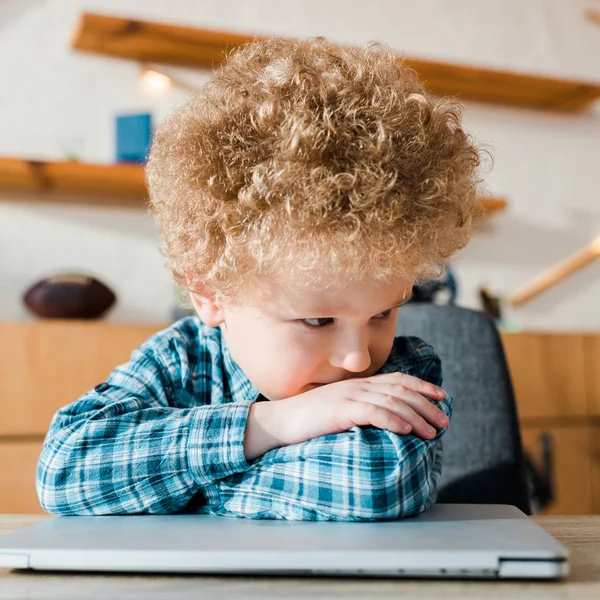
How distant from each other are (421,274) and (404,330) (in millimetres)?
361

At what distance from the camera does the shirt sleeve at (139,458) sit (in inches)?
26.4

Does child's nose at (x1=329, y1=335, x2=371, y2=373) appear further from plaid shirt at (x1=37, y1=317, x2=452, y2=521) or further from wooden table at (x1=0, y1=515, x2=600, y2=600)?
wooden table at (x1=0, y1=515, x2=600, y2=600)

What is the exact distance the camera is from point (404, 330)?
112 cm

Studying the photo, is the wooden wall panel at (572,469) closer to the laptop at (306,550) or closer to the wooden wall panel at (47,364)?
the wooden wall panel at (47,364)

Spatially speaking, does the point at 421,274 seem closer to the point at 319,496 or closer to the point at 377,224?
the point at 377,224

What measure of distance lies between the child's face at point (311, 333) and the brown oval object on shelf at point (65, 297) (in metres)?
1.41

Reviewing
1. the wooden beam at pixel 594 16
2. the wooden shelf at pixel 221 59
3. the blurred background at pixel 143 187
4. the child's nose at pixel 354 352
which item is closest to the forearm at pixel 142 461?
the child's nose at pixel 354 352

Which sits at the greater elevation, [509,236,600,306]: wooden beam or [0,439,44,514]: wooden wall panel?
[509,236,600,306]: wooden beam

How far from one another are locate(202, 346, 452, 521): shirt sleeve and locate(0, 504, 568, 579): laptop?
0.17ft

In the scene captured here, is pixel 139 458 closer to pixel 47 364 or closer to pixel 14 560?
pixel 14 560

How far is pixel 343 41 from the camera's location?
9.02 feet

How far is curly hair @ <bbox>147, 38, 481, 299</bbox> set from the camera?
2.06ft

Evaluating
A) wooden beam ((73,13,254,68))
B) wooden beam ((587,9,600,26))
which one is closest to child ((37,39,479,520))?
wooden beam ((73,13,254,68))

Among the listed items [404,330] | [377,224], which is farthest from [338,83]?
[404,330]
